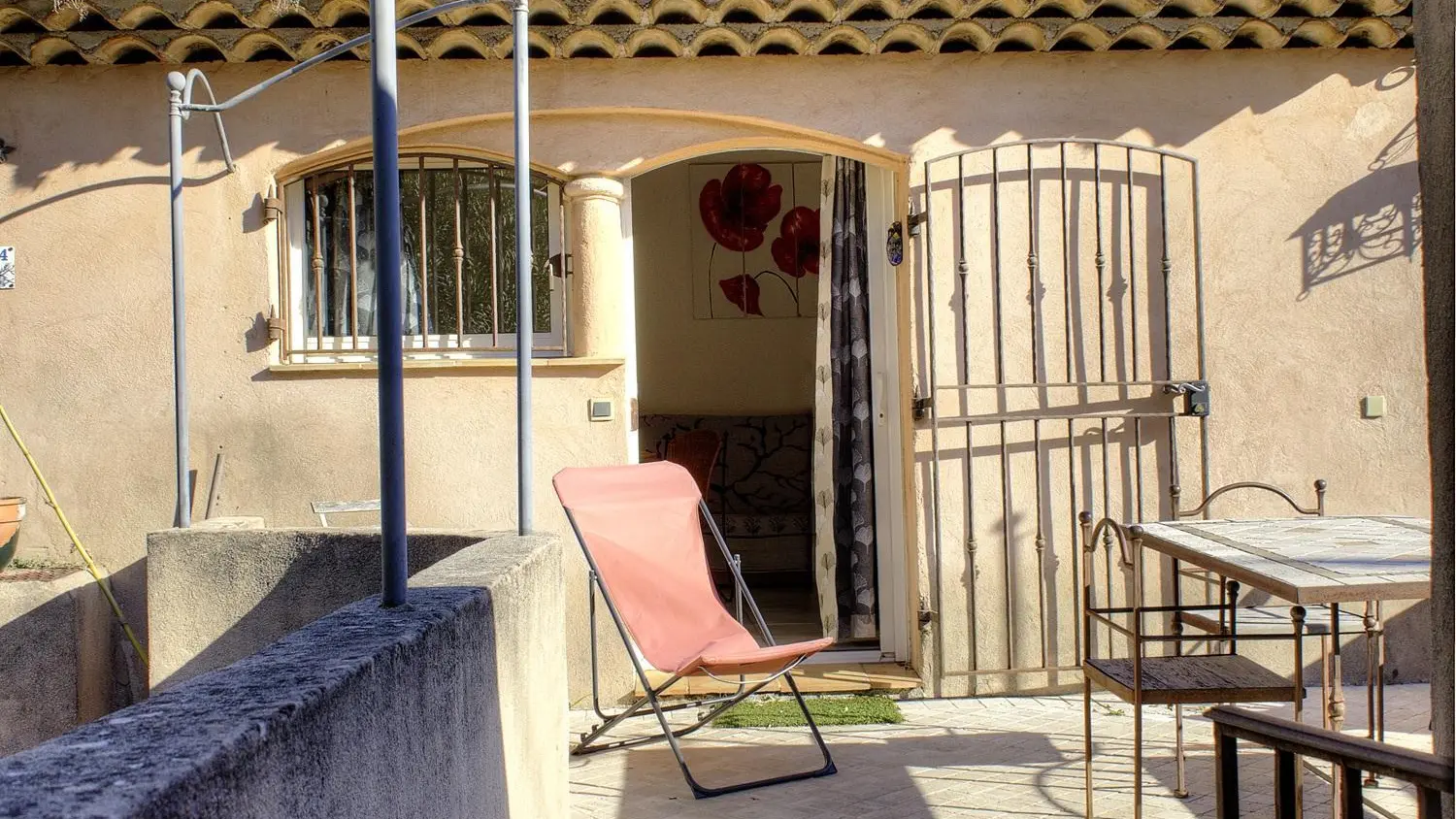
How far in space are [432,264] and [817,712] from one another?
8.12 ft

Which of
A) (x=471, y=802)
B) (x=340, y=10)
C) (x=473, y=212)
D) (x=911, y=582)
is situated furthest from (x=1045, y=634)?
(x=340, y=10)

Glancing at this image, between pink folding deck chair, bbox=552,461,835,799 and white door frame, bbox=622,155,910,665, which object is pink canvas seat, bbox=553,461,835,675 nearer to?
pink folding deck chair, bbox=552,461,835,799

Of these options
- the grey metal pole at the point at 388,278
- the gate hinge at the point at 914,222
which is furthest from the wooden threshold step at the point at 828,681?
the grey metal pole at the point at 388,278

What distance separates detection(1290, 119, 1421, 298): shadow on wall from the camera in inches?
203

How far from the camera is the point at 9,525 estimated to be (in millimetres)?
4816

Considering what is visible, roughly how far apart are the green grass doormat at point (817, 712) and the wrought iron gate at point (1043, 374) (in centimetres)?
39

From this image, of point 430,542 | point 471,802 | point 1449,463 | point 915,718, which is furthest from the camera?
point 915,718

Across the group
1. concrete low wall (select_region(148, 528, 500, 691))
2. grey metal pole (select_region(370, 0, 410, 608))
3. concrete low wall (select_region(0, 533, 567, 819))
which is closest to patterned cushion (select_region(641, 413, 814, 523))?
concrete low wall (select_region(148, 528, 500, 691))

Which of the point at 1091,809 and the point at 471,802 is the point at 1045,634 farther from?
the point at 471,802

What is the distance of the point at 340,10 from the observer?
4.88m

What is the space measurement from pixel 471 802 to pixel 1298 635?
6.38 ft

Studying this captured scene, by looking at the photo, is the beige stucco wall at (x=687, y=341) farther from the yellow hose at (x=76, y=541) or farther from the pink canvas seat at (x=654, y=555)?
the yellow hose at (x=76, y=541)

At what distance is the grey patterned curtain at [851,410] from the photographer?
18.1 feet

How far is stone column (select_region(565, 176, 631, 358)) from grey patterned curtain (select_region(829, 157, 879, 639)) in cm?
106
